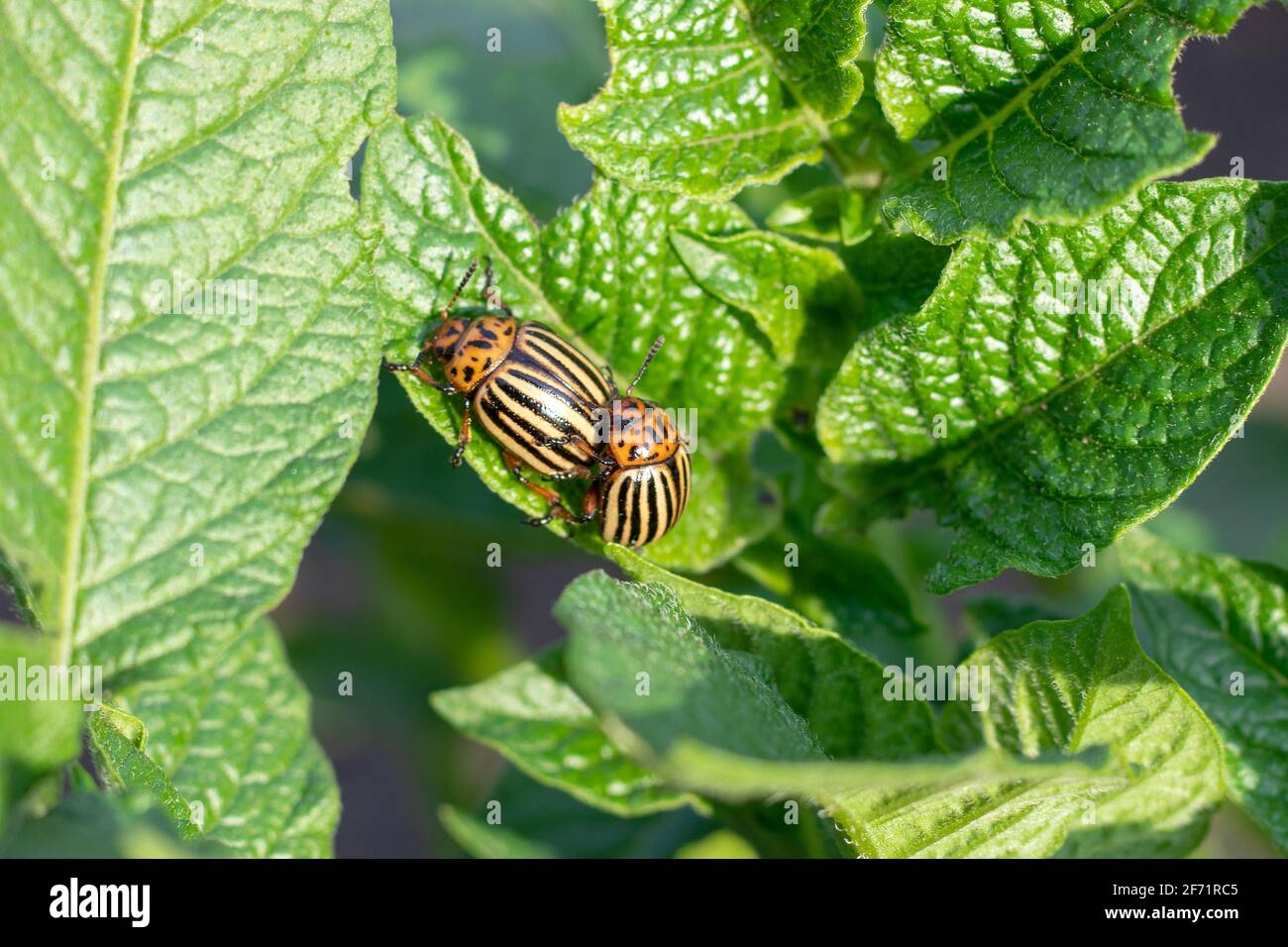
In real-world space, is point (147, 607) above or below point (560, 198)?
below

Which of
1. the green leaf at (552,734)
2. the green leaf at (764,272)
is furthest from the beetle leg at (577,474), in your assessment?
the green leaf at (764,272)

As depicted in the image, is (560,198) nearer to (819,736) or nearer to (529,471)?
(529,471)

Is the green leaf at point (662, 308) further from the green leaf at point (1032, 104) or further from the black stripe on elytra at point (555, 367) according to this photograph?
the green leaf at point (1032, 104)

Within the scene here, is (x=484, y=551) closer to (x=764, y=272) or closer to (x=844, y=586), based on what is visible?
(x=844, y=586)

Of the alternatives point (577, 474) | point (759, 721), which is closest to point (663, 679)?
point (759, 721)

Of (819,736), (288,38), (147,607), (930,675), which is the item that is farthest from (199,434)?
(930,675)
